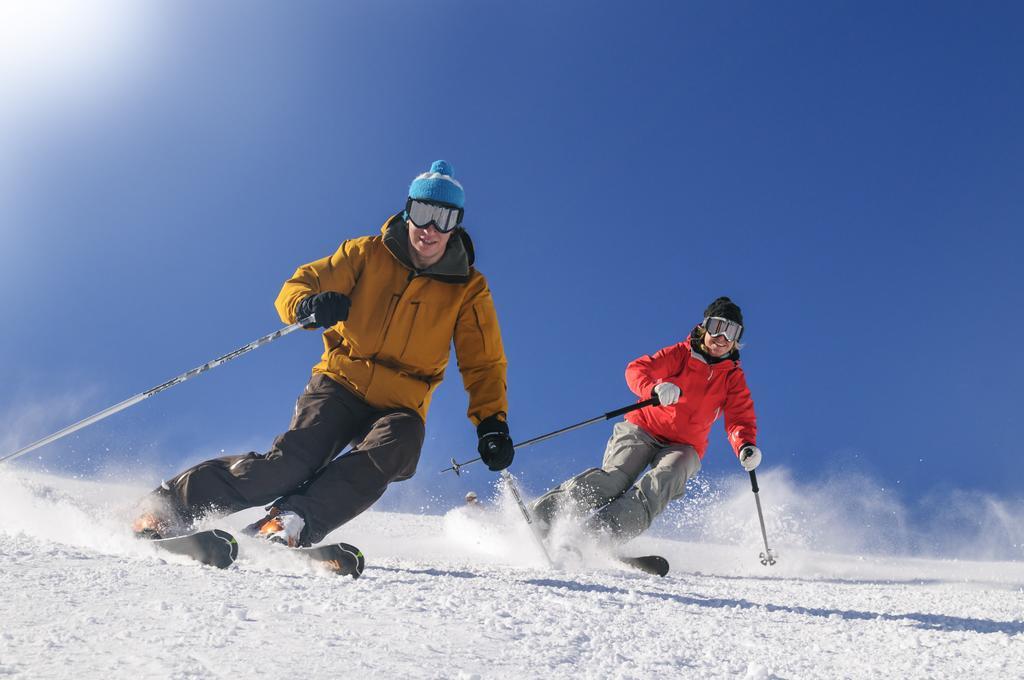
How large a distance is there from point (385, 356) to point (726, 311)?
3.60m

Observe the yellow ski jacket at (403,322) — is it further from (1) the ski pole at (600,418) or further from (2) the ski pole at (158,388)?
(1) the ski pole at (600,418)

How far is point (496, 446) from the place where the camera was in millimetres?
4234

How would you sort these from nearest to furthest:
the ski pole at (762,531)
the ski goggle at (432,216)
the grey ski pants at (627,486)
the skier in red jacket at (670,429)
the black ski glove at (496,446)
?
the black ski glove at (496,446)
the ski goggle at (432,216)
the grey ski pants at (627,486)
the skier in red jacket at (670,429)
the ski pole at (762,531)

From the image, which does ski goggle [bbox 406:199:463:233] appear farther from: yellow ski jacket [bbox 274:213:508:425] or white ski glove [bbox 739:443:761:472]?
white ski glove [bbox 739:443:761:472]

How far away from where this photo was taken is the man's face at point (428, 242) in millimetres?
4371

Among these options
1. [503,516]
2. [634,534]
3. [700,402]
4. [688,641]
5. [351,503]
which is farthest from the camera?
[700,402]

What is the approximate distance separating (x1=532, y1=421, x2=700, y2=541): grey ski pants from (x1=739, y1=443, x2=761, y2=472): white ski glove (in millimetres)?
532

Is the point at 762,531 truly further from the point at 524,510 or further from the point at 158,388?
the point at 158,388

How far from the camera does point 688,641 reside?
2410mm

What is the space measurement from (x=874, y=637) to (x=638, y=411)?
3.77 m

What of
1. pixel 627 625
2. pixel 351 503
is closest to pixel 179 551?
pixel 351 503

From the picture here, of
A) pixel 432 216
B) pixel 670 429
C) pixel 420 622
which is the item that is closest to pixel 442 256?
pixel 432 216

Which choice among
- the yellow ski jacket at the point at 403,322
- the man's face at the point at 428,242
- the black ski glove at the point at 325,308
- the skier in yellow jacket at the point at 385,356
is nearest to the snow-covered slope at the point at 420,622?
the skier in yellow jacket at the point at 385,356

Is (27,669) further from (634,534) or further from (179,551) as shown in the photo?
(634,534)
